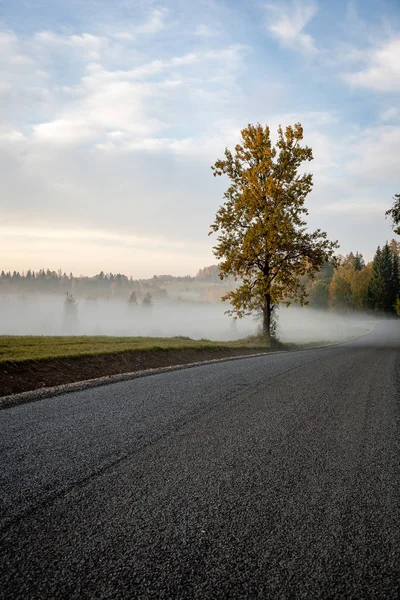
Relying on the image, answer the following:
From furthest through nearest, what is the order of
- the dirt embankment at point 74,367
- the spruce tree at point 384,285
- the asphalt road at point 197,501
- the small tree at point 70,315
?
the small tree at point 70,315 → the spruce tree at point 384,285 → the dirt embankment at point 74,367 → the asphalt road at point 197,501

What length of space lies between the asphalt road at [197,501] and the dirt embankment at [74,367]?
1927 millimetres

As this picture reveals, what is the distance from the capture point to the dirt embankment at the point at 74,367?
7.79m

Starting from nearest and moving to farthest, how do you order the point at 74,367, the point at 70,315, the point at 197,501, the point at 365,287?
the point at 197,501 < the point at 74,367 < the point at 70,315 < the point at 365,287

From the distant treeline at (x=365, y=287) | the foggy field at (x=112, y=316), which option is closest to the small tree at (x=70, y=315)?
the foggy field at (x=112, y=316)

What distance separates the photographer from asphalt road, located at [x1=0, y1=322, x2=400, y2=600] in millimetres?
2184

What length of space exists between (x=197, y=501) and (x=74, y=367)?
7.16 m

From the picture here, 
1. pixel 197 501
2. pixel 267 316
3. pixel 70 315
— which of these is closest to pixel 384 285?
pixel 267 316

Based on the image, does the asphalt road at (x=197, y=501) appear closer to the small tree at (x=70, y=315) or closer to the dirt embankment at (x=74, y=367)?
the dirt embankment at (x=74, y=367)

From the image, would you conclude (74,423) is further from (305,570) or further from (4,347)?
(4,347)

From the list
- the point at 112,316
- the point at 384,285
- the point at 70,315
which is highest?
the point at 384,285

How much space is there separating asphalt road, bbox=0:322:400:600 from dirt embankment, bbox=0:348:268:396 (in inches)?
75.9

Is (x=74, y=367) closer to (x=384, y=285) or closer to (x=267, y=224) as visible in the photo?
(x=267, y=224)

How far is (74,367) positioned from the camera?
373 inches

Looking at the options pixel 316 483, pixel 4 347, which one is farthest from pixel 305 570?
pixel 4 347
